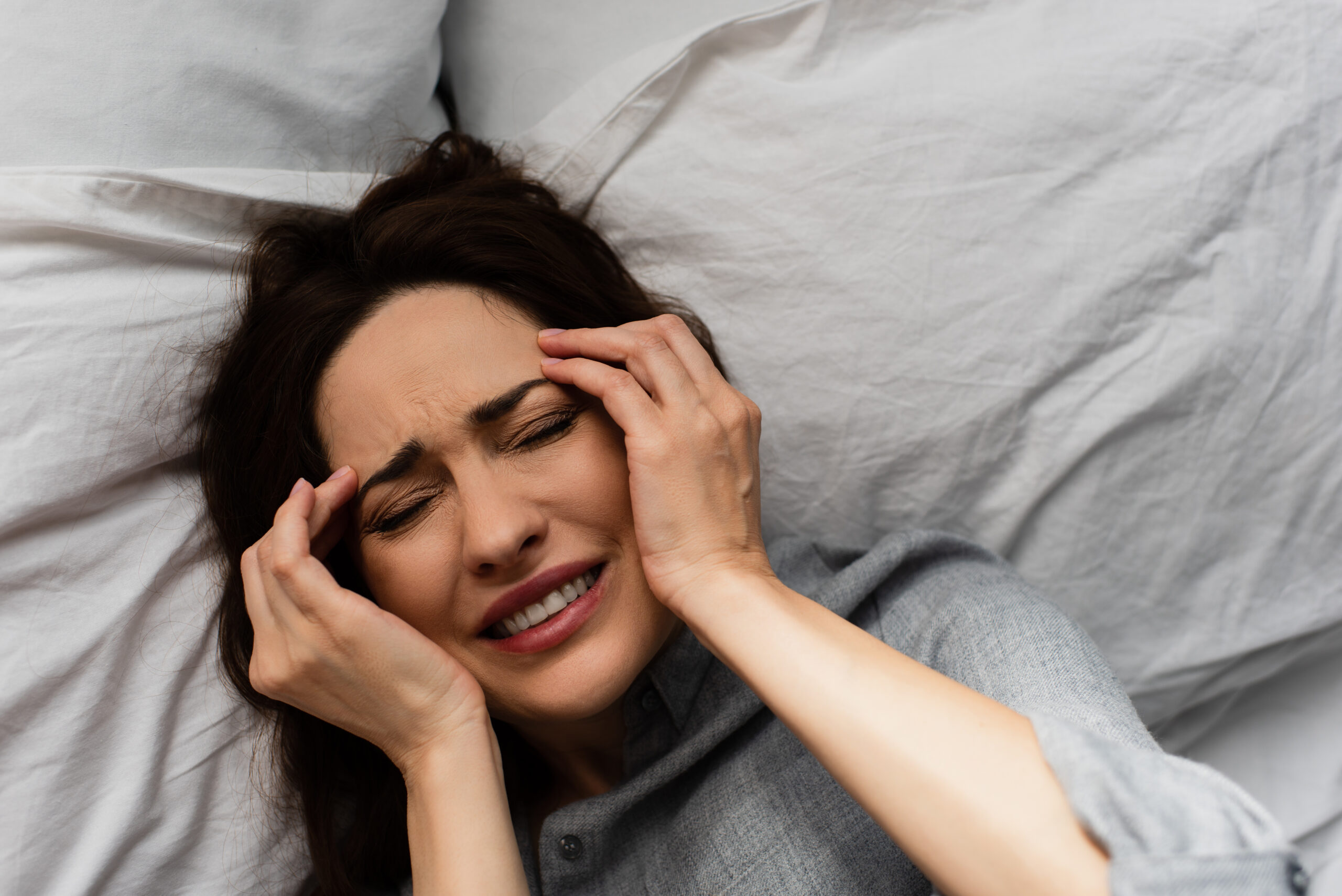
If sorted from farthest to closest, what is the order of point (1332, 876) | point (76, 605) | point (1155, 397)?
point (1332, 876), point (1155, 397), point (76, 605)

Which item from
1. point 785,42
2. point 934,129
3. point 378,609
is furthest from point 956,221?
point 378,609

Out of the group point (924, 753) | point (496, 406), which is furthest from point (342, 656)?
point (924, 753)

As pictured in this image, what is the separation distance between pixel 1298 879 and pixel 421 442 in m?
1.00

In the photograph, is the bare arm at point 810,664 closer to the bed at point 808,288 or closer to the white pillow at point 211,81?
the bed at point 808,288

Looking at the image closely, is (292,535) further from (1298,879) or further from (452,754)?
(1298,879)

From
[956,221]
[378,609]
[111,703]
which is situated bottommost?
[111,703]

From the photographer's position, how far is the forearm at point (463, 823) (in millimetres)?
1036

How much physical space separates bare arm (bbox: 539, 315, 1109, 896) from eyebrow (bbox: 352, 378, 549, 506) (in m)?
0.07

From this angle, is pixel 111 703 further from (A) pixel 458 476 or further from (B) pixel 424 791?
(A) pixel 458 476

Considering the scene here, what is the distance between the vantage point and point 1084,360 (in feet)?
4.45

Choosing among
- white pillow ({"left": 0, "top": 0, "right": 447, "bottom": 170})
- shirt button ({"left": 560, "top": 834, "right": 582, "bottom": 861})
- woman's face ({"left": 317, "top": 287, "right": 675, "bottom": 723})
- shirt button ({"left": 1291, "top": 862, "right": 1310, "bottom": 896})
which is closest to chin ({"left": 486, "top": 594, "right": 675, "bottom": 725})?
woman's face ({"left": 317, "top": 287, "right": 675, "bottom": 723})

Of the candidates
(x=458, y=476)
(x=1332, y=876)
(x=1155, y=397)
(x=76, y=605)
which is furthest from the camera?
(x=1332, y=876)

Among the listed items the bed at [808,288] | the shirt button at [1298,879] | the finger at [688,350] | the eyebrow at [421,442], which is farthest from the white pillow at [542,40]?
the shirt button at [1298,879]

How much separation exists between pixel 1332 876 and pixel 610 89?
1.83m
